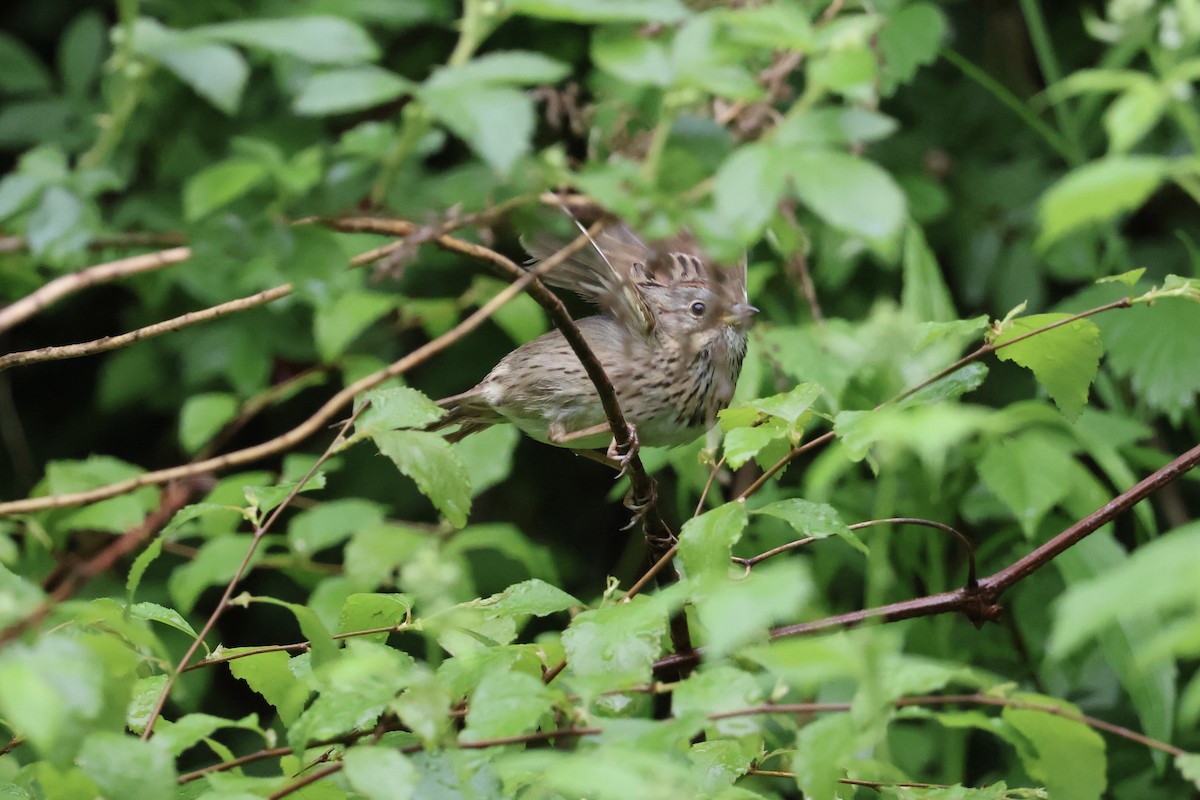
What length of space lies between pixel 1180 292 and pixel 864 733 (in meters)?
0.69

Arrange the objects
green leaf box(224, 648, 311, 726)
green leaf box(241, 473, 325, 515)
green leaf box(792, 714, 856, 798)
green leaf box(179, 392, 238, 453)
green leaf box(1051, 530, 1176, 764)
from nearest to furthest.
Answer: green leaf box(792, 714, 856, 798) < green leaf box(224, 648, 311, 726) < green leaf box(241, 473, 325, 515) < green leaf box(1051, 530, 1176, 764) < green leaf box(179, 392, 238, 453)

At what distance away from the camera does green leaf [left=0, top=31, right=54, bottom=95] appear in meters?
3.25

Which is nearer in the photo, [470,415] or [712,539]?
[712,539]

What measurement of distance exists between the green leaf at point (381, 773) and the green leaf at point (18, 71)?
2740mm

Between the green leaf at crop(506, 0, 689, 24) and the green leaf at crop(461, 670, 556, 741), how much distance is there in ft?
1.77

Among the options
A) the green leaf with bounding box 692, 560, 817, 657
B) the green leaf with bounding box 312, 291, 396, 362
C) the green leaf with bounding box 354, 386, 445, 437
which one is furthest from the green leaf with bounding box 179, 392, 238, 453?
the green leaf with bounding box 692, 560, 817, 657

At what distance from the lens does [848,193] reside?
0.93 meters

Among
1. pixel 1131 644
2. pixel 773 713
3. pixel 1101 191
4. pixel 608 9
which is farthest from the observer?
pixel 1131 644

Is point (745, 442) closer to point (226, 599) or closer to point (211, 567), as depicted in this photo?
point (226, 599)

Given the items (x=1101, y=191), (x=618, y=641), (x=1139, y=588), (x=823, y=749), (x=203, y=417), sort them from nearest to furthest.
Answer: (x=1139, y=588) → (x=1101, y=191) → (x=823, y=749) → (x=618, y=641) → (x=203, y=417)

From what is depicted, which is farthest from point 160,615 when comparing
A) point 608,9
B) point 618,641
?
point 608,9

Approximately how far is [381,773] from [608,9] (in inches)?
23.3

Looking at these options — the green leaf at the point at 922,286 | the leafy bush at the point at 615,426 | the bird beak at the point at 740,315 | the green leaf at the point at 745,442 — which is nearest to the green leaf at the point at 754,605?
the leafy bush at the point at 615,426

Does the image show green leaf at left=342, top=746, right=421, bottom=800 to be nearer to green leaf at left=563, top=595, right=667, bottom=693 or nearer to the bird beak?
green leaf at left=563, top=595, right=667, bottom=693
